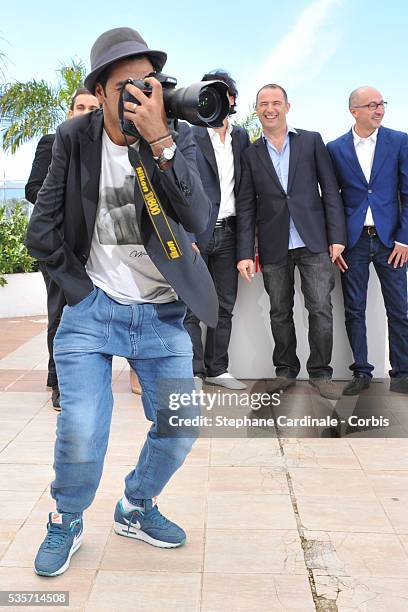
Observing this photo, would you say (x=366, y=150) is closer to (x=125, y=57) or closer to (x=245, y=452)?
(x=245, y=452)

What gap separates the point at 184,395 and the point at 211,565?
63cm

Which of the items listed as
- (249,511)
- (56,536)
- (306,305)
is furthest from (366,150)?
(56,536)

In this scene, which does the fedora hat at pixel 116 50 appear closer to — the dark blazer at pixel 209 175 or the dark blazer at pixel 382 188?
the dark blazer at pixel 209 175

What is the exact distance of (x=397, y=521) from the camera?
310 centimetres

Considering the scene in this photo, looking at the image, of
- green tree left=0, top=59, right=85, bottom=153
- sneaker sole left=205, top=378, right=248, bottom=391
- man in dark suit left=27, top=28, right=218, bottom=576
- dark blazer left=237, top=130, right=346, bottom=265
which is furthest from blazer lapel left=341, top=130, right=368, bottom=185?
green tree left=0, top=59, right=85, bottom=153

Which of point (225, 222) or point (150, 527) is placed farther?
point (225, 222)

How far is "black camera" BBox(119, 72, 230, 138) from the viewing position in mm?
2129

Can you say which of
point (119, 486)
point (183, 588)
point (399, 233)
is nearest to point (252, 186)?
point (399, 233)

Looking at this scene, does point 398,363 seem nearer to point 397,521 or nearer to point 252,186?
point 252,186

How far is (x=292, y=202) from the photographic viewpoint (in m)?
5.03

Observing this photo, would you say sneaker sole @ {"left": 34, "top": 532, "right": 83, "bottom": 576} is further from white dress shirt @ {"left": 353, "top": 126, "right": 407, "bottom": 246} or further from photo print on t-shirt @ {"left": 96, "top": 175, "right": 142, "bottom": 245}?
white dress shirt @ {"left": 353, "top": 126, "right": 407, "bottom": 246}

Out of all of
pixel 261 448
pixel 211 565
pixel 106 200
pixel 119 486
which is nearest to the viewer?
pixel 106 200

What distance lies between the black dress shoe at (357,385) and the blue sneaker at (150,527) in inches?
98.8

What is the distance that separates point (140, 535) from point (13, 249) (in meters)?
7.25
